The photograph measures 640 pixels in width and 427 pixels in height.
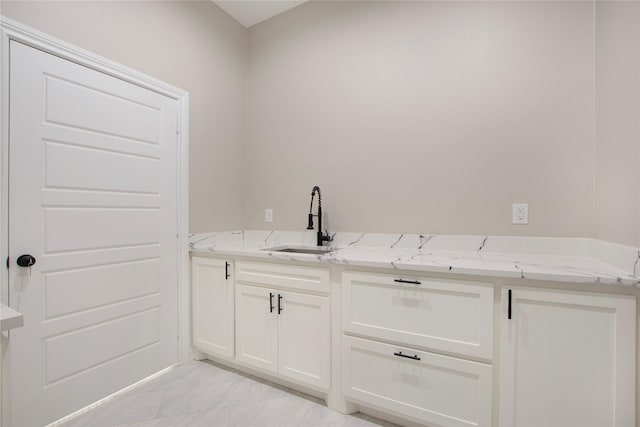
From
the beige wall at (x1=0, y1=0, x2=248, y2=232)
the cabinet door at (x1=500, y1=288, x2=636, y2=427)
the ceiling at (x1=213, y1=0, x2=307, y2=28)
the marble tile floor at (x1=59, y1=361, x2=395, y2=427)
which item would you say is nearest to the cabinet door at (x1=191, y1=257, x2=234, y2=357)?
the marble tile floor at (x1=59, y1=361, x2=395, y2=427)

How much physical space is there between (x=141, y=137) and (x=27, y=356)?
1.35 metres

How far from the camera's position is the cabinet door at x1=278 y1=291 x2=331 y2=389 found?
177cm

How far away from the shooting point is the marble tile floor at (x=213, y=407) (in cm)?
166

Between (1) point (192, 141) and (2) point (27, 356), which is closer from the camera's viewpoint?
(2) point (27, 356)

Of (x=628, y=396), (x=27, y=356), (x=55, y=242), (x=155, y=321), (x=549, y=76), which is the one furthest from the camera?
(x=155, y=321)

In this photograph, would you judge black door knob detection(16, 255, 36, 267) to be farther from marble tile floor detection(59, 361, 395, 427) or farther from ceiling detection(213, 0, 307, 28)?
ceiling detection(213, 0, 307, 28)

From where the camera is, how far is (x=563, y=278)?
1225mm

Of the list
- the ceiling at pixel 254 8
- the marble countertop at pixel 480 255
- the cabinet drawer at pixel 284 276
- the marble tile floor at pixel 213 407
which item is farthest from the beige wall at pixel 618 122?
the ceiling at pixel 254 8

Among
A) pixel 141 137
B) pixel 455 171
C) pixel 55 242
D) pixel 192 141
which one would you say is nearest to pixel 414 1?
pixel 455 171

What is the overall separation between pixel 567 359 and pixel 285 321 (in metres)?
1.39

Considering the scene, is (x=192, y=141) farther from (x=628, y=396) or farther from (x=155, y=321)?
(x=628, y=396)

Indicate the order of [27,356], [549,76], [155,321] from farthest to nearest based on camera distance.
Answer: [155,321]
[549,76]
[27,356]

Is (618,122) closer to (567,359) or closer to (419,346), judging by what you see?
(567,359)

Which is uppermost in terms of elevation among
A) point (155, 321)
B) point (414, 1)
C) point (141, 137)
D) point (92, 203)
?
point (414, 1)
